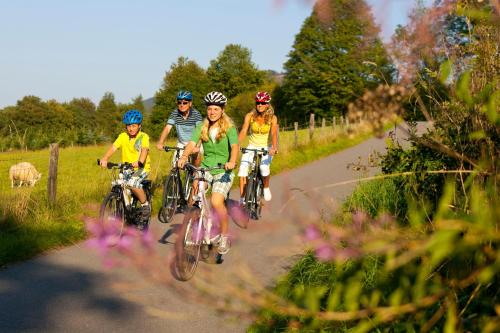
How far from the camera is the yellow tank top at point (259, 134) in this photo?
363 inches

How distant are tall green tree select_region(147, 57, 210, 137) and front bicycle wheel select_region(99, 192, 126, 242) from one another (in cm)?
7989

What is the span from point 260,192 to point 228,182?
2.84 m

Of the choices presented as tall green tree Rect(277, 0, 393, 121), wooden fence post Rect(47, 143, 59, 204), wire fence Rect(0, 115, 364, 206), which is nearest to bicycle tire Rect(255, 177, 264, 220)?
wire fence Rect(0, 115, 364, 206)

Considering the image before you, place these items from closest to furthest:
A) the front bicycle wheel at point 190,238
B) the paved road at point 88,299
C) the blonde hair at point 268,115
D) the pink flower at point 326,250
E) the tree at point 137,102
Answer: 1. the pink flower at point 326,250
2. the paved road at point 88,299
3. the front bicycle wheel at point 190,238
4. the blonde hair at point 268,115
5. the tree at point 137,102

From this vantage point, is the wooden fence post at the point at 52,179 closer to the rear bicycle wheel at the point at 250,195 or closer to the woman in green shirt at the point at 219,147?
the rear bicycle wheel at the point at 250,195

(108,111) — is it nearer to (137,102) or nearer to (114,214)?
(137,102)

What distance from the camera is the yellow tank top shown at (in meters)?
9.22

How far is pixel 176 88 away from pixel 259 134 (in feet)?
288

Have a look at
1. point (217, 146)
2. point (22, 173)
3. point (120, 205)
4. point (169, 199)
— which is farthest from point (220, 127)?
point (22, 173)

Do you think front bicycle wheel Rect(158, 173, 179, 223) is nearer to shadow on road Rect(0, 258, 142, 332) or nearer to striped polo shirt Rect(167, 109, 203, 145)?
striped polo shirt Rect(167, 109, 203, 145)

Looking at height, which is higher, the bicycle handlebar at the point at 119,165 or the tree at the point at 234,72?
the tree at the point at 234,72

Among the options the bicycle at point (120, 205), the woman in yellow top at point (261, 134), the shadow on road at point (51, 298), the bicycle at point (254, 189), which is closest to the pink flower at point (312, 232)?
the shadow on road at point (51, 298)

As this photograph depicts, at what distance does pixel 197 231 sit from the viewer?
5.97 meters

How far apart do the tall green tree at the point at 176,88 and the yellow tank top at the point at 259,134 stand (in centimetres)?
7852
